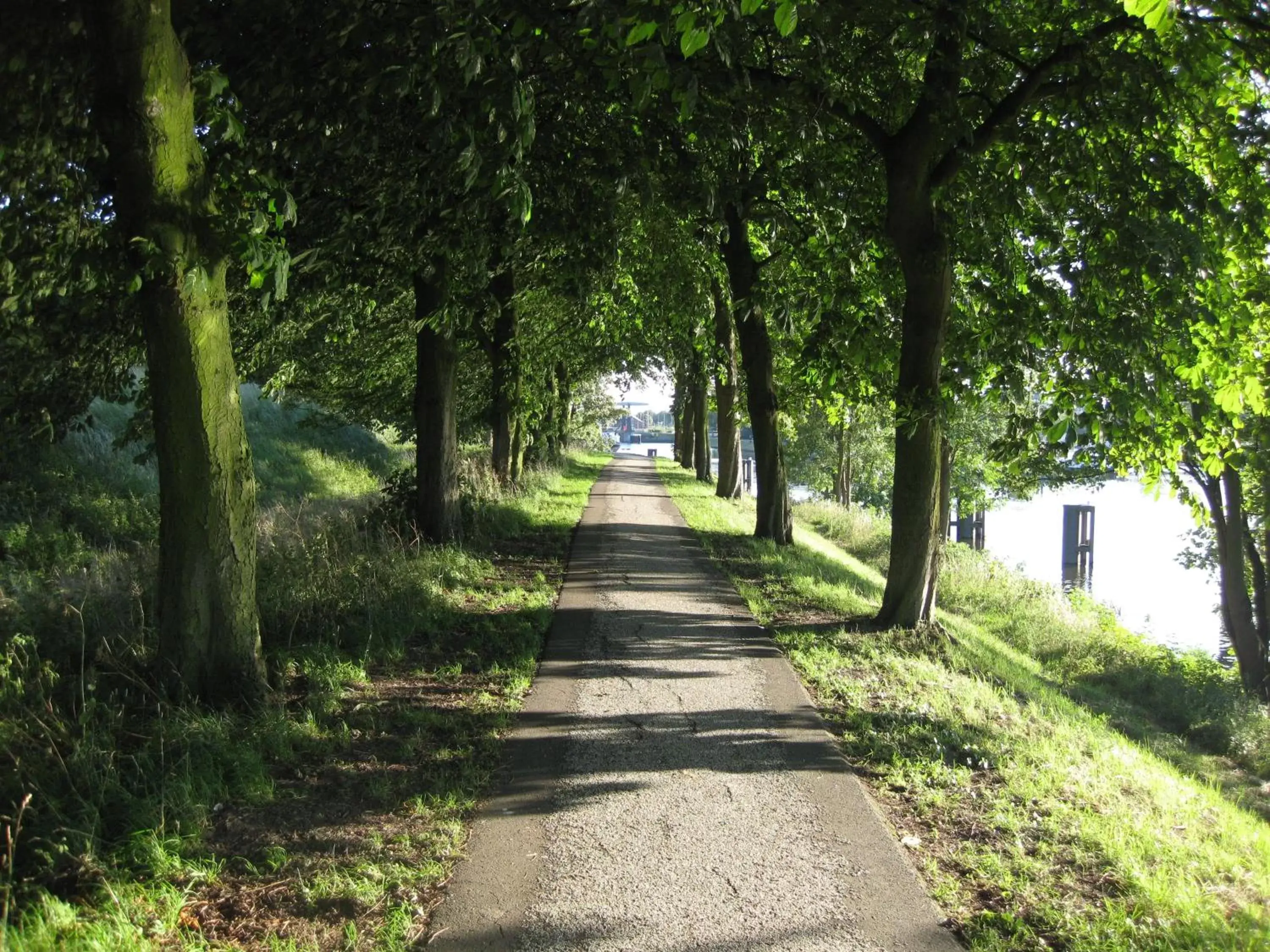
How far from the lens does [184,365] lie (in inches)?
211

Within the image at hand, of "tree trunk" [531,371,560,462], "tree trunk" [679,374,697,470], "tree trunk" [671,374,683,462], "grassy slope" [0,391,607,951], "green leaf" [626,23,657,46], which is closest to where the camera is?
"grassy slope" [0,391,607,951]

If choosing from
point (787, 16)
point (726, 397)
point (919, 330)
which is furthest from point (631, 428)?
point (787, 16)

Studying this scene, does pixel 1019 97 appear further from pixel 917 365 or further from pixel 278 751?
pixel 278 751

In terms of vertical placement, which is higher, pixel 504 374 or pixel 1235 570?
pixel 504 374

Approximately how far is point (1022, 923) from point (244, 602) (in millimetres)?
4663

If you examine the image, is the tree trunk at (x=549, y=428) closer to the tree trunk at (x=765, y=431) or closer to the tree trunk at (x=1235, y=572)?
the tree trunk at (x=765, y=431)

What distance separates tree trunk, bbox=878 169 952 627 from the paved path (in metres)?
1.94

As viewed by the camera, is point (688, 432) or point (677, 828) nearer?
point (677, 828)

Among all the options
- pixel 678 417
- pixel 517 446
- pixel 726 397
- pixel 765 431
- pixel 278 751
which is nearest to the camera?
pixel 278 751

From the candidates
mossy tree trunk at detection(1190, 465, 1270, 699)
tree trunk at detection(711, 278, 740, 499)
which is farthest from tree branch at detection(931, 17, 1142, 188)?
mossy tree trunk at detection(1190, 465, 1270, 699)

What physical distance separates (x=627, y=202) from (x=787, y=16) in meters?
5.30

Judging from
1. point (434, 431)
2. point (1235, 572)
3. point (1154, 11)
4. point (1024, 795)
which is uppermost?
point (1154, 11)

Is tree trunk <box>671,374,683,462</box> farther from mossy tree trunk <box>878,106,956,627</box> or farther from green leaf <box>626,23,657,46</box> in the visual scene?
green leaf <box>626,23,657,46</box>

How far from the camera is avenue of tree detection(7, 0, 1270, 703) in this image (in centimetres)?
539
